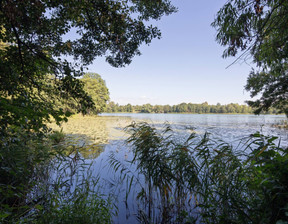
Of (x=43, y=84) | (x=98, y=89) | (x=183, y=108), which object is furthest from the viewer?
(x=183, y=108)

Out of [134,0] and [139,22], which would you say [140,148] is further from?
[134,0]

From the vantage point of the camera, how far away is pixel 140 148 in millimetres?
3914

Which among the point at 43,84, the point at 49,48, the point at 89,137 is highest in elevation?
the point at 49,48

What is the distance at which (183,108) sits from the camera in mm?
109375

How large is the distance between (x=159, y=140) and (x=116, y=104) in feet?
386

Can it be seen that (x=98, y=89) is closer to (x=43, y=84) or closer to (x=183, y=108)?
(x=43, y=84)

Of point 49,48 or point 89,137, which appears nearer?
point 49,48

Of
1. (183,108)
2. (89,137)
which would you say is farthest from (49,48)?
(183,108)

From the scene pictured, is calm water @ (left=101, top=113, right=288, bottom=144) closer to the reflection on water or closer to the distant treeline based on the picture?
the reflection on water

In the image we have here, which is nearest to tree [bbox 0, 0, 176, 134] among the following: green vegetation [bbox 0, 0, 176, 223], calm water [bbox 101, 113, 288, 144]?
green vegetation [bbox 0, 0, 176, 223]

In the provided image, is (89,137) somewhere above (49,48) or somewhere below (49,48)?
below

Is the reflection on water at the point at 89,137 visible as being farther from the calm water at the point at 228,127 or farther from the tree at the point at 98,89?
the tree at the point at 98,89

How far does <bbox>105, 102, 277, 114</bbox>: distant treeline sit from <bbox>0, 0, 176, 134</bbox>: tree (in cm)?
8862

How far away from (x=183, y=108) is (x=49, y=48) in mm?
109751
